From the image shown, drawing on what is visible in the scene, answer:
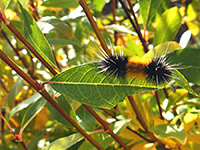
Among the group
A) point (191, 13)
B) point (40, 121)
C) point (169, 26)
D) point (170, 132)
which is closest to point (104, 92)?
point (170, 132)

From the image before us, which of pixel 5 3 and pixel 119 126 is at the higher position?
pixel 5 3

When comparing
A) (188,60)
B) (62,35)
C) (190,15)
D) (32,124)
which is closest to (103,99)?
(188,60)

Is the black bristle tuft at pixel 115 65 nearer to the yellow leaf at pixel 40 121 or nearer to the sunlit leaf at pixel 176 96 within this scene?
the sunlit leaf at pixel 176 96

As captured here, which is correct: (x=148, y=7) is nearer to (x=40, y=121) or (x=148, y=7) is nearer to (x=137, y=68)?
(x=137, y=68)

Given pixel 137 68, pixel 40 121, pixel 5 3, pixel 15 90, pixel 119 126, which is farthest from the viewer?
pixel 40 121

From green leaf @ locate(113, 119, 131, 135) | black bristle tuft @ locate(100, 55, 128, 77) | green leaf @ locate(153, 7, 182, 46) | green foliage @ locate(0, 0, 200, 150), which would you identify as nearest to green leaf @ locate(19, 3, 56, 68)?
green foliage @ locate(0, 0, 200, 150)

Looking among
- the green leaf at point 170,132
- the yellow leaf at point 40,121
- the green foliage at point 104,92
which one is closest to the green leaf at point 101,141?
the green foliage at point 104,92

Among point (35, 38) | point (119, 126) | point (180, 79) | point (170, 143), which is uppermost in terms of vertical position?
point (35, 38)

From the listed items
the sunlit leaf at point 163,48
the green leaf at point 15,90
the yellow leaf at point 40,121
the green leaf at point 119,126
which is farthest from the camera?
the yellow leaf at point 40,121

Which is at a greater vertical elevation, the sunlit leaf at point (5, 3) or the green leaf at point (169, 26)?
the sunlit leaf at point (5, 3)
